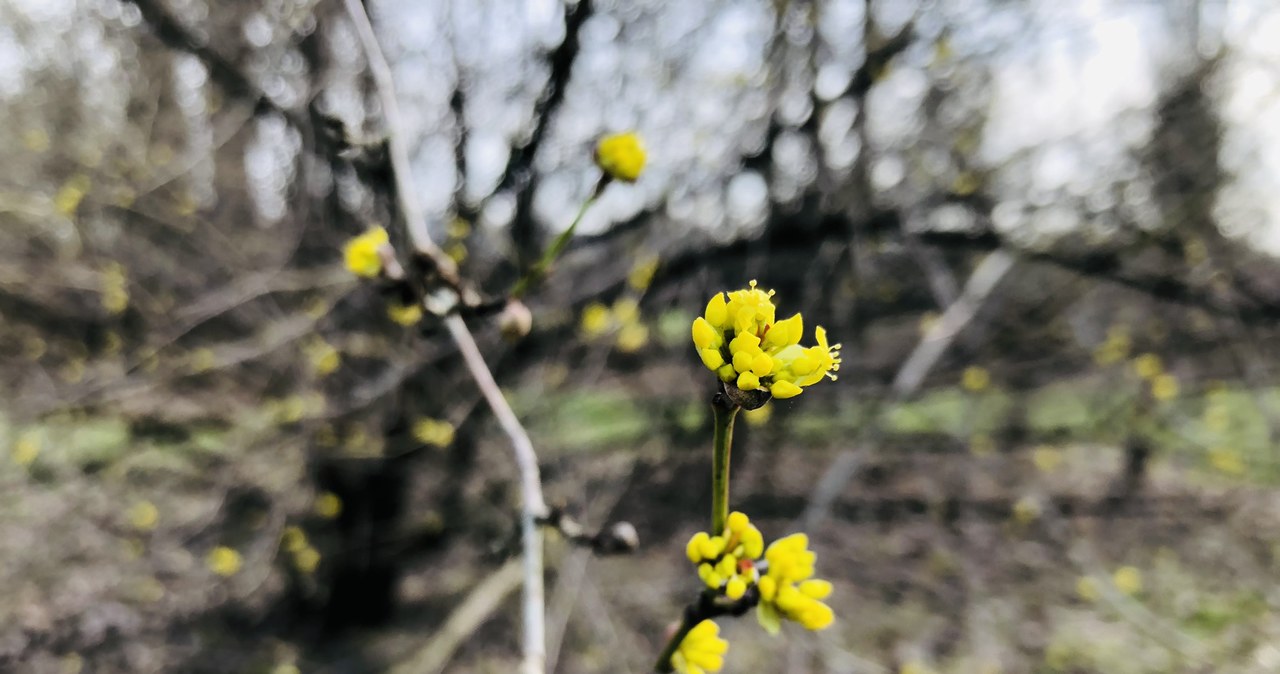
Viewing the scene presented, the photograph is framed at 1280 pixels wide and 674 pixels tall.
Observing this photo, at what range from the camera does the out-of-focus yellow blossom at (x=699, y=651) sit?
719 millimetres

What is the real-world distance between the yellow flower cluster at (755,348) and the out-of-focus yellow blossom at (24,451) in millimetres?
4443

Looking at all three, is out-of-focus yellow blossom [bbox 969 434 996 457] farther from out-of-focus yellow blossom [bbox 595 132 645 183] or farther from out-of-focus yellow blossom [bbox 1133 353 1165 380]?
out-of-focus yellow blossom [bbox 595 132 645 183]

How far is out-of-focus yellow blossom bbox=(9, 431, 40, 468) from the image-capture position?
364 centimetres

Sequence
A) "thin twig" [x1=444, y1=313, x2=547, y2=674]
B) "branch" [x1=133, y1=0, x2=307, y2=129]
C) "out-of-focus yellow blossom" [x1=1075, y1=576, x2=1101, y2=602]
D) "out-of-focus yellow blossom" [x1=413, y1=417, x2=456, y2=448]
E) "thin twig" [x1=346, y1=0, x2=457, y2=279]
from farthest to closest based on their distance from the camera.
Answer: "out-of-focus yellow blossom" [x1=1075, y1=576, x2=1101, y2=602] → "out-of-focus yellow blossom" [x1=413, y1=417, x2=456, y2=448] → "branch" [x1=133, y1=0, x2=307, y2=129] → "thin twig" [x1=346, y1=0, x2=457, y2=279] → "thin twig" [x1=444, y1=313, x2=547, y2=674]

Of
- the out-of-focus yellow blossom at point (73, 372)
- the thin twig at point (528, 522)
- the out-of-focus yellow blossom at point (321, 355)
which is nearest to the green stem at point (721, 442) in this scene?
the thin twig at point (528, 522)

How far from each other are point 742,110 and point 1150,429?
4.40 m

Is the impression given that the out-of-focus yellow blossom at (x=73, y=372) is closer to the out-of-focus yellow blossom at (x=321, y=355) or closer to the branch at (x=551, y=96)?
the out-of-focus yellow blossom at (x=321, y=355)

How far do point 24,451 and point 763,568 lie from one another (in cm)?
439

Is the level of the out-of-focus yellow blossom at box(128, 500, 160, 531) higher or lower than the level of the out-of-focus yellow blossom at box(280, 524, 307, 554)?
higher

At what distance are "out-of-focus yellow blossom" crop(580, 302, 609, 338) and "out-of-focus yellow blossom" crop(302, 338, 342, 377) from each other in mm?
1077

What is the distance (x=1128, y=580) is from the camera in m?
4.43

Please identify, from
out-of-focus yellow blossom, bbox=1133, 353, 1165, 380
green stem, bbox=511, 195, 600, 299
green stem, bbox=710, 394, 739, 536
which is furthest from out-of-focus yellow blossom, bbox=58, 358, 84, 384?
out-of-focus yellow blossom, bbox=1133, 353, 1165, 380

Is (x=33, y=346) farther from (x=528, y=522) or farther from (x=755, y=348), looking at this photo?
(x=755, y=348)

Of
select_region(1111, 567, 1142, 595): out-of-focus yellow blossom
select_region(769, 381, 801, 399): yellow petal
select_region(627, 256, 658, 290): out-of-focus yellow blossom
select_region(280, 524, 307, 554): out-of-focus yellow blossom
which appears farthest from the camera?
select_region(1111, 567, 1142, 595): out-of-focus yellow blossom
